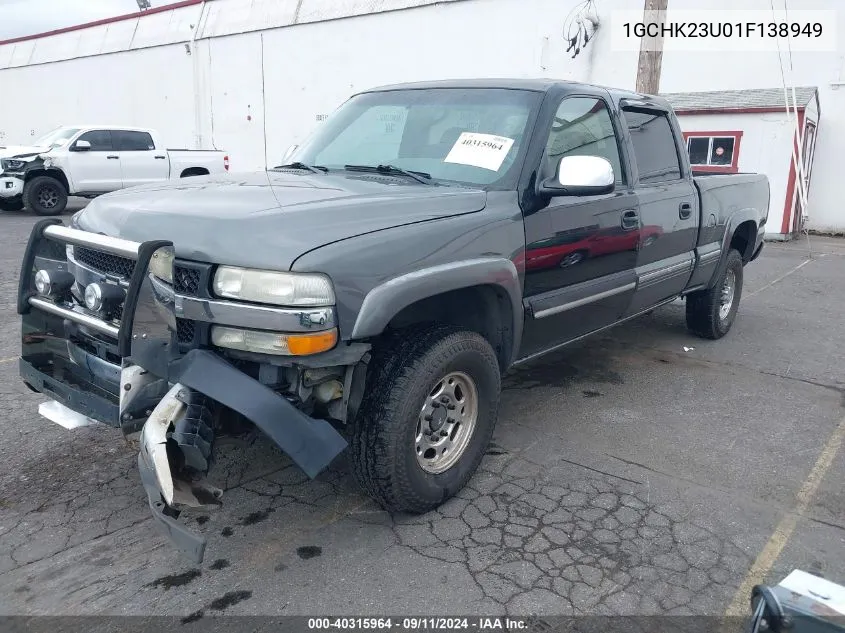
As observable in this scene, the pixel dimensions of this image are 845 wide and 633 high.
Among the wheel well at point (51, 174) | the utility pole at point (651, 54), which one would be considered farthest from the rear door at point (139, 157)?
the utility pole at point (651, 54)

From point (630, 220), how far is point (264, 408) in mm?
2673

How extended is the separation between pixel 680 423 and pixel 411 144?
2342mm

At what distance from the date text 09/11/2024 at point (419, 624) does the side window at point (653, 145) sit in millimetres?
3013

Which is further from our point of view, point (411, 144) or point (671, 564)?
point (411, 144)

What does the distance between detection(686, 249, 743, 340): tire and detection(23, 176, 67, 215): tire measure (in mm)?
12889

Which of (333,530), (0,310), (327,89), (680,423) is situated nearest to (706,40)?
(327,89)

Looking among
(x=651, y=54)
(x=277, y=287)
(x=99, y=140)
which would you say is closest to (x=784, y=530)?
(x=277, y=287)

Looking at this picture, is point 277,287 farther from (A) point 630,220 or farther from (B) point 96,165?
(B) point 96,165

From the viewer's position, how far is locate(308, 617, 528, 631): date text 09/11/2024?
2.45 metres

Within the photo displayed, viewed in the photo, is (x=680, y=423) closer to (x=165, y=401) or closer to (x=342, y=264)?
(x=342, y=264)

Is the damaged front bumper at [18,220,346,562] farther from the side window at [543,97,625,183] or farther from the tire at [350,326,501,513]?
the side window at [543,97,625,183]

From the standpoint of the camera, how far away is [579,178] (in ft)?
11.1

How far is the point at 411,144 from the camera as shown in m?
3.85

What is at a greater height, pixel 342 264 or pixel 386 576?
pixel 342 264
